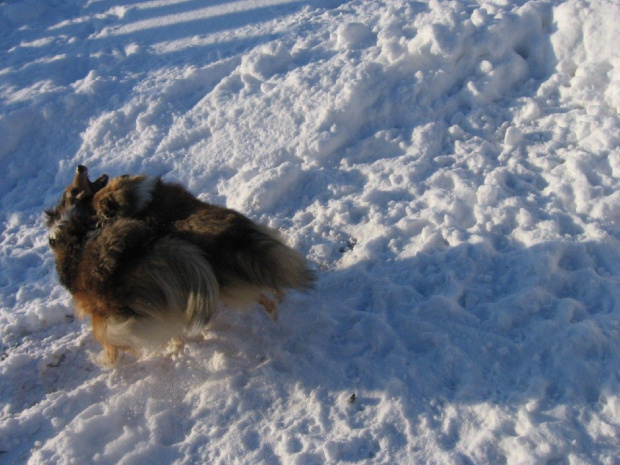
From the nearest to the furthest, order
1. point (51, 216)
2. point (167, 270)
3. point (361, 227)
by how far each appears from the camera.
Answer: point (167, 270) < point (51, 216) < point (361, 227)

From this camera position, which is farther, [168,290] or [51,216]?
[51,216]

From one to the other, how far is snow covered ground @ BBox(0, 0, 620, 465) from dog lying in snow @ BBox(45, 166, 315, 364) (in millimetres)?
572

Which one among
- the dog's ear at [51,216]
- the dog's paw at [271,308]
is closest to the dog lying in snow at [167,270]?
the dog's paw at [271,308]

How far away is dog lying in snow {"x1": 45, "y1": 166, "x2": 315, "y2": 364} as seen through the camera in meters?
3.16

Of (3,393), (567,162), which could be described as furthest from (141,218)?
(567,162)

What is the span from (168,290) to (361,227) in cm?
192

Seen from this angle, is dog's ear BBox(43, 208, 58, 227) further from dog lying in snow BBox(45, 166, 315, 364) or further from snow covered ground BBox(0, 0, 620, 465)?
snow covered ground BBox(0, 0, 620, 465)

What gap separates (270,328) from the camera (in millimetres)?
3850

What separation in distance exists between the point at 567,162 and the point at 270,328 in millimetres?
2901

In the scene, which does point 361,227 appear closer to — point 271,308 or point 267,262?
point 271,308

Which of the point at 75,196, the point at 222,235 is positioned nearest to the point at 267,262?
the point at 222,235

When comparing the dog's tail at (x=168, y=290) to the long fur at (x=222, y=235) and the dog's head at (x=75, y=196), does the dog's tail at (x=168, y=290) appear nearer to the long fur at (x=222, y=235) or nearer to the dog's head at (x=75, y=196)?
the long fur at (x=222, y=235)

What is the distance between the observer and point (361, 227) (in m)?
4.47

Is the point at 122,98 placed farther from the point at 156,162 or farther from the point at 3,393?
the point at 3,393
